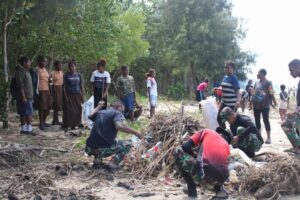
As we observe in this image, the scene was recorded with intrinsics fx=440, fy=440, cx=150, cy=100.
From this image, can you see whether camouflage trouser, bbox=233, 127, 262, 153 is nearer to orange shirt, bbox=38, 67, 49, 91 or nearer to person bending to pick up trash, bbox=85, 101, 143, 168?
person bending to pick up trash, bbox=85, 101, 143, 168

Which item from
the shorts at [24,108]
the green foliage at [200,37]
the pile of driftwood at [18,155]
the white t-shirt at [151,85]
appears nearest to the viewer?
the pile of driftwood at [18,155]

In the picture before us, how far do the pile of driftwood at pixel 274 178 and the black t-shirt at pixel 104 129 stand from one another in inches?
87.2

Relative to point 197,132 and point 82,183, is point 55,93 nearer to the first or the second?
point 82,183

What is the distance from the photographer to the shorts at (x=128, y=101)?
12141mm

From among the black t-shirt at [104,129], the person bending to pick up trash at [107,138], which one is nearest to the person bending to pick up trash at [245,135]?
the person bending to pick up trash at [107,138]

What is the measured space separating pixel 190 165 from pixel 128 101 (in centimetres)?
651

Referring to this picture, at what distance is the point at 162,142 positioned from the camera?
8.00 meters

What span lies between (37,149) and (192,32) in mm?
28889

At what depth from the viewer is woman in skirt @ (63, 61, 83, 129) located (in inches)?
436

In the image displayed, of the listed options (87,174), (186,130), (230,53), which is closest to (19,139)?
(87,174)

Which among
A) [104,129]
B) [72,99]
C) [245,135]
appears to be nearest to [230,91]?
[245,135]

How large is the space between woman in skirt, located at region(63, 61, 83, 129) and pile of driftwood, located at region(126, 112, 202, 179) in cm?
340

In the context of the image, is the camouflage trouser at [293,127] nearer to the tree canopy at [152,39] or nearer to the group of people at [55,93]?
the group of people at [55,93]

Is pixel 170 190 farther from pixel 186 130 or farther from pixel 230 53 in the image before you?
pixel 230 53
